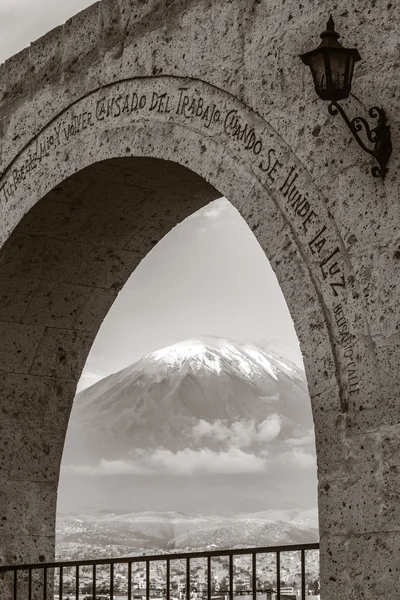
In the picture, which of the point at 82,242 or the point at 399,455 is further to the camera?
the point at 82,242

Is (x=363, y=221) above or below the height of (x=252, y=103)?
below

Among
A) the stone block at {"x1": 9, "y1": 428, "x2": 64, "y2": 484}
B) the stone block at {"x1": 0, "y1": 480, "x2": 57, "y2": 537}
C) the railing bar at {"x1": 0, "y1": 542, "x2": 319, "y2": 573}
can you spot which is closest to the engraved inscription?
the railing bar at {"x1": 0, "y1": 542, "x2": 319, "y2": 573}

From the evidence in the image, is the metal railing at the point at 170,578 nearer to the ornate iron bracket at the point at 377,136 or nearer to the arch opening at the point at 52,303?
the arch opening at the point at 52,303

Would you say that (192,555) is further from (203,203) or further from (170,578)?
(203,203)

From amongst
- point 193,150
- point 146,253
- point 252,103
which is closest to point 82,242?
point 146,253

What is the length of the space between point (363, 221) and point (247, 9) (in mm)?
1279

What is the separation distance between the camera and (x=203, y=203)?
6.67 m

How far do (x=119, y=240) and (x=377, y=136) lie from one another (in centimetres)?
292

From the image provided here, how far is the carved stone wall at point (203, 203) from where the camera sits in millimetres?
4281

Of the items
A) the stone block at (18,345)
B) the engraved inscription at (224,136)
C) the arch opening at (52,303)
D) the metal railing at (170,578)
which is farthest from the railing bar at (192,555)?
the stone block at (18,345)

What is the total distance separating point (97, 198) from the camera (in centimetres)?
653

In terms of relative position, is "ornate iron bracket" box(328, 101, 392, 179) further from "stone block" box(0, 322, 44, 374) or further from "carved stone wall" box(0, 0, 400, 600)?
"stone block" box(0, 322, 44, 374)

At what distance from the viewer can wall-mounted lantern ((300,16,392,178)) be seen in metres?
4.19

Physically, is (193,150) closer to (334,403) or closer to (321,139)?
(321,139)
